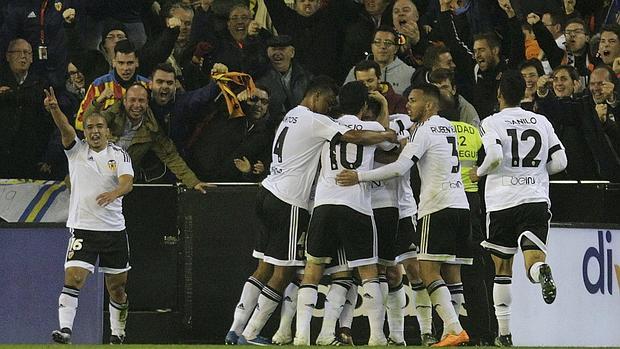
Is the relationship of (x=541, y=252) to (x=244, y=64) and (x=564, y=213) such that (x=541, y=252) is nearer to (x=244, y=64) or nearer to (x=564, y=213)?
(x=564, y=213)

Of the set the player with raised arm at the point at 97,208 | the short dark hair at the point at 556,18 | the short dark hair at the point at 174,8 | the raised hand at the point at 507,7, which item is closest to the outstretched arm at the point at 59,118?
the player with raised arm at the point at 97,208

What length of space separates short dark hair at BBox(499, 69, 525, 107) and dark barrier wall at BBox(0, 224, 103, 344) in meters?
4.50

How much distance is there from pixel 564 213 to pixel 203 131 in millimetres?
3841

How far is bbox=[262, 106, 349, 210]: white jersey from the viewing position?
1132 cm

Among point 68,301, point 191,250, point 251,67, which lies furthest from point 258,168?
point 68,301

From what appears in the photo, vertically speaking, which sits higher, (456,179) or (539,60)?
(539,60)

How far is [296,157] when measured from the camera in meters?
11.4

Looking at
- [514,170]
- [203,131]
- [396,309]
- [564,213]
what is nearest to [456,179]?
[514,170]

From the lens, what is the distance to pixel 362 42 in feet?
47.2

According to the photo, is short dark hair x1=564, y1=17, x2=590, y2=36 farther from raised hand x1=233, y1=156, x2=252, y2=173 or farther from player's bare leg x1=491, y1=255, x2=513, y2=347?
player's bare leg x1=491, y1=255, x2=513, y2=347

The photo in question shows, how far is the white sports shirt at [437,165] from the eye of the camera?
11.3 m

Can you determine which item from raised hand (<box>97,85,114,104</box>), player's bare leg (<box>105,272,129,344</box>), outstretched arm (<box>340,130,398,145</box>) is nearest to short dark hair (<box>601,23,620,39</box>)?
outstretched arm (<box>340,130,398,145</box>)

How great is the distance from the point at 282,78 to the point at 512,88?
10.8 feet

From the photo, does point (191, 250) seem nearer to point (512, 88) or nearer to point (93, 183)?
point (93, 183)
